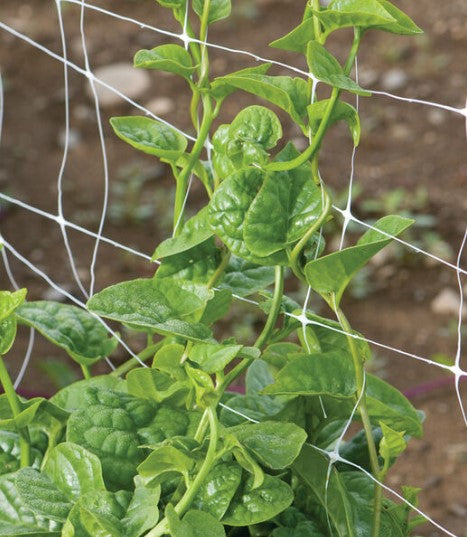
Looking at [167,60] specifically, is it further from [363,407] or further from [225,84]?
[363,407]

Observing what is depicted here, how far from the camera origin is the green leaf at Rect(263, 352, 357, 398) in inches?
26.0

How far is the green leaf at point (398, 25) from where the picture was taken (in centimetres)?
66


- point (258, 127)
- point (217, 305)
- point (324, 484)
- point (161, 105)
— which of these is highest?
point (258, 127)

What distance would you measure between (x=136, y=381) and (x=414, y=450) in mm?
1073

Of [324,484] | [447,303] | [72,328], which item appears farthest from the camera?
[447,303]

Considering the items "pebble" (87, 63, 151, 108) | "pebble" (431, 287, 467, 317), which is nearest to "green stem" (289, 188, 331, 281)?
"pebble" (431, 287, 467, 317)

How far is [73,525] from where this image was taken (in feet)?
2.12

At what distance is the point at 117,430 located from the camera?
71 centimetres

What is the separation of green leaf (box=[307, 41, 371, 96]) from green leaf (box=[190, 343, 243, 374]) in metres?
0.17

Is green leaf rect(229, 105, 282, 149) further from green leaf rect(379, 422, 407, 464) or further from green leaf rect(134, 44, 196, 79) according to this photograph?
green leaf rect(379, 422, 407, 464)

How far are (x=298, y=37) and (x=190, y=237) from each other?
0.16 m

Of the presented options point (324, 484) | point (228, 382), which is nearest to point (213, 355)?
point (228, 382)

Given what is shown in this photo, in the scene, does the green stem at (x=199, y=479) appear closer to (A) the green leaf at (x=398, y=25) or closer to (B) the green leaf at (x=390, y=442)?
Result: (B) the green leaf at (x=390, y=442)

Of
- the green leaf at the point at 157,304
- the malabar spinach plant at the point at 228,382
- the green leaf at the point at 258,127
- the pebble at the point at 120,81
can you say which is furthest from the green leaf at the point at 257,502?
the pebble at the point at 120,81
